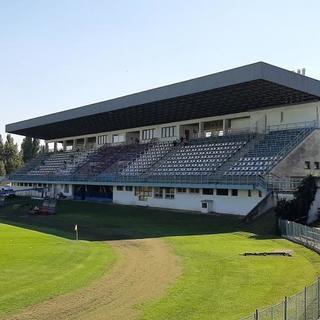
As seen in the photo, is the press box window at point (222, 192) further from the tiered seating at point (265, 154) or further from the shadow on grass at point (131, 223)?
the shadow on grass at point (131, 223)

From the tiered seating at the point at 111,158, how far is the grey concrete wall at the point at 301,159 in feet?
88.7

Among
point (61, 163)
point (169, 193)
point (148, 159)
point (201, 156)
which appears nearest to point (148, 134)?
point (148, 159)

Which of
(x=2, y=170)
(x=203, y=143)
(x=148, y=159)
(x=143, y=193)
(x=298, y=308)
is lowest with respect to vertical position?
(x=298, y=308)

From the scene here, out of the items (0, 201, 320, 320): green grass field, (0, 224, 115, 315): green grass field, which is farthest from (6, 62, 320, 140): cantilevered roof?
(0, 224, 115, 315): green grass field

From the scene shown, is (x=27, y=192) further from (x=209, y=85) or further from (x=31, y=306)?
(x=31, y=306)

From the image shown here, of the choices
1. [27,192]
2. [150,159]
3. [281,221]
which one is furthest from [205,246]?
[27,192]

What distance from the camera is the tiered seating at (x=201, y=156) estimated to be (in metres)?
57.2

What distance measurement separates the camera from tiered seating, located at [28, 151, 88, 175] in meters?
86.0

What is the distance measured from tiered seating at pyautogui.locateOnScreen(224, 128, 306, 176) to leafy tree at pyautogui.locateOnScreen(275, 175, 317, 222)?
5.99 metres

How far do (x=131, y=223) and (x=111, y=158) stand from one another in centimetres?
3305

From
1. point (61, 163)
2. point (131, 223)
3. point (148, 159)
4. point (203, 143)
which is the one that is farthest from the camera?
point (61, 163)

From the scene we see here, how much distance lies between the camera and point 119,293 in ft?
64.4

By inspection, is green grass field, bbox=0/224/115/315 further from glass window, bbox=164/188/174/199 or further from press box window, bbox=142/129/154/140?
press box window, bbox=142/129/154/140

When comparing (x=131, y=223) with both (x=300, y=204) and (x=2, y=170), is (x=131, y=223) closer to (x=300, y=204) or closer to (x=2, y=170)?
(x=300, y=204)
